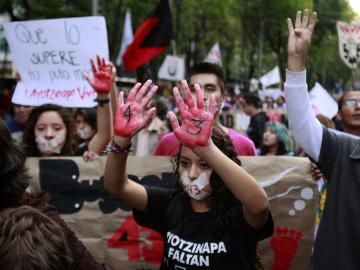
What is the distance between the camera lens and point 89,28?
4297mm

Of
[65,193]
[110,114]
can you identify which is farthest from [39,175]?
[110,114]

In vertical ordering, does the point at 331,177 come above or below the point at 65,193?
above

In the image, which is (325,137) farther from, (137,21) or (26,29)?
(137,21)

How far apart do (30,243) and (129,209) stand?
2044mm

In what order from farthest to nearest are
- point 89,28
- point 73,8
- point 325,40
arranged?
point 325,40 < point 73,8 < point 89,28

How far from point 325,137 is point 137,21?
22704mm

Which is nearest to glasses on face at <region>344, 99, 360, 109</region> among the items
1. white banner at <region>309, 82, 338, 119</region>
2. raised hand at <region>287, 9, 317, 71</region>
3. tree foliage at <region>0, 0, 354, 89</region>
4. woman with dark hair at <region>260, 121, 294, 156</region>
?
raised hand at <region>287, 9, 317, 71</region>

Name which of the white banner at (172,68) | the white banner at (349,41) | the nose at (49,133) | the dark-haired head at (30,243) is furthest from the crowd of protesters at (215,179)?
the white banner at (172,68)

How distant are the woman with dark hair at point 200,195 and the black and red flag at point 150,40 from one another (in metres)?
4.14

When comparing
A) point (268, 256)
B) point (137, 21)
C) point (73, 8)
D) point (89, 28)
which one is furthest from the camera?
point (137, 21)

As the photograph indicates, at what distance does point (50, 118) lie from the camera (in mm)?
3680

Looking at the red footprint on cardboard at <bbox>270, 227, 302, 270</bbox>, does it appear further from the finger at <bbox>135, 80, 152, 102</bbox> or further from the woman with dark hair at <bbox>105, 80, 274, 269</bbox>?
the finger at <bbox>135, 80, 152, 102</bbox>

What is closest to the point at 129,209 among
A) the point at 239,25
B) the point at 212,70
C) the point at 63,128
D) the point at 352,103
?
the point at 63,128

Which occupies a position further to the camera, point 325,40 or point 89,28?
point 325,40
